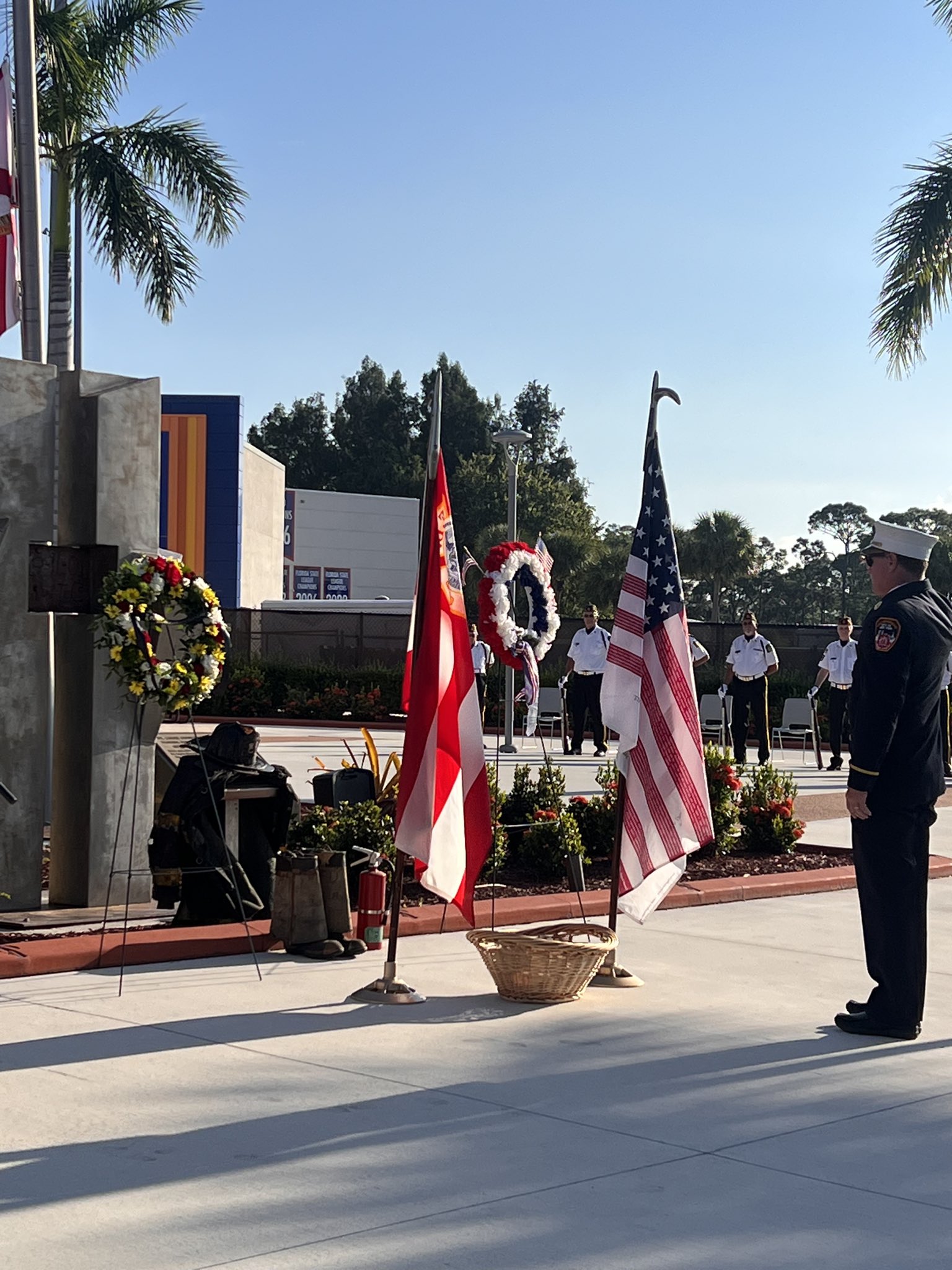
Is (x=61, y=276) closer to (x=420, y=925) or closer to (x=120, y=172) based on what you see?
(x=120, y=172)

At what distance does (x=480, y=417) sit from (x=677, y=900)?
241 ft

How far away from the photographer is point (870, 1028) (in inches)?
275

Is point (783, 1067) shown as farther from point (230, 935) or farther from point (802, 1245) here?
point (230, 935)

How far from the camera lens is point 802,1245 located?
169 inches

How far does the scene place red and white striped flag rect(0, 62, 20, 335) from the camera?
14.8 meters

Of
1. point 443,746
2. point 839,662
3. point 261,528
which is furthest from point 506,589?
point 261,528

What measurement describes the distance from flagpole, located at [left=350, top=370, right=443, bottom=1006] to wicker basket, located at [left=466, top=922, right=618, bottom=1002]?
387mm

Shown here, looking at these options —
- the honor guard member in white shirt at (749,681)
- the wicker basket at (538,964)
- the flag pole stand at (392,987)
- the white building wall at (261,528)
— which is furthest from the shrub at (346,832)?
the white building wall at (261,528)

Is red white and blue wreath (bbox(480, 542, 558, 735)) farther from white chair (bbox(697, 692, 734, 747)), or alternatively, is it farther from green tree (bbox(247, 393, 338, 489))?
green tree (bbox(247, 393, 338, 489))

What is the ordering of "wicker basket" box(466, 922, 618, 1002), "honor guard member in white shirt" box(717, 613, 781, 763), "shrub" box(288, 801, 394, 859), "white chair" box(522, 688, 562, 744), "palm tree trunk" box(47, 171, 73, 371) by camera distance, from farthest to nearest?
"white chair" box(522, 688, 562, 744) → "honor guard member in white shirt" box(717, 613, 781, 763) → "palm tree trunk" box(47, 171, 73, 371) → "shrub" box(288, 801, 394, 859) → "wicker basket" box(466, 922, 618, 1002)

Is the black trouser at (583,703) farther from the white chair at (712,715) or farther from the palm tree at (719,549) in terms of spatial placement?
the palm tree at (719,549)

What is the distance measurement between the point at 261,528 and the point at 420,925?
37.9m

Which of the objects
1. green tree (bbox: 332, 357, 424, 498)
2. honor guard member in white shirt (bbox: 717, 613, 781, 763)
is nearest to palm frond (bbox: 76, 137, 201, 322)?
honor guard member in white shirt (bbox: 717, 613, 781, 763)

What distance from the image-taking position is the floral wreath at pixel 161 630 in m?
9.23
